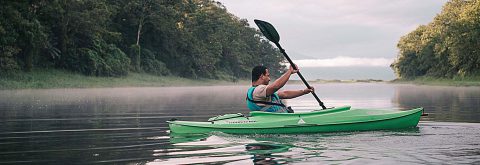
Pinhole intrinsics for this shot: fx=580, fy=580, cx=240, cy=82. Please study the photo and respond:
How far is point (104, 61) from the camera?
48562 mm

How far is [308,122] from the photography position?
35.2 feet

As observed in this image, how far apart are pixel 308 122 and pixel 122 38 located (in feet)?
162

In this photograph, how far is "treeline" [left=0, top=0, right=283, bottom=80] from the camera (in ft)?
126

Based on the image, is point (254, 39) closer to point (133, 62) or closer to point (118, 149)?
point (133, 62)

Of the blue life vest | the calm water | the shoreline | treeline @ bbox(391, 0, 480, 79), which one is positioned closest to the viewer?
the calm water

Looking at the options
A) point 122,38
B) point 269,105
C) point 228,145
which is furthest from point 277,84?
point 122,38

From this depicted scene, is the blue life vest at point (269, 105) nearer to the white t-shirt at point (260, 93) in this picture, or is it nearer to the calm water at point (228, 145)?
the white t-shirt at point (260, 93)

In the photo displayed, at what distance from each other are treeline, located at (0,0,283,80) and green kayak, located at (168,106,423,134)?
27491 millimetres

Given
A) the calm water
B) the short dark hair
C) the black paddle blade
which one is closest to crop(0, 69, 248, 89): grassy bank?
the calm water

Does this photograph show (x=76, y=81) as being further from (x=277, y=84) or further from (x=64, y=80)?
(x=277, y=84)

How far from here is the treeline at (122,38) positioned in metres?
38.3

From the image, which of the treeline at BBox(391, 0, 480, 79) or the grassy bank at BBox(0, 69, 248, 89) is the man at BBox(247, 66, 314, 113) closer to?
the grassy bank at BBox(0, 69, 248, 89)

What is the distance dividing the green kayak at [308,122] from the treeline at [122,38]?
27.5 m

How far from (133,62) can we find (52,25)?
1406cm
